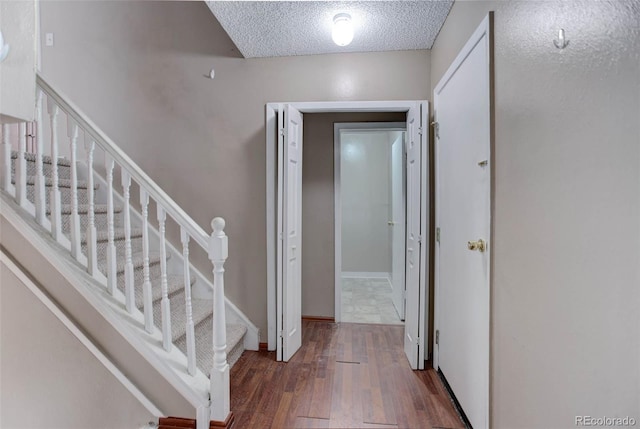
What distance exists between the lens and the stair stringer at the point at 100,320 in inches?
57.1

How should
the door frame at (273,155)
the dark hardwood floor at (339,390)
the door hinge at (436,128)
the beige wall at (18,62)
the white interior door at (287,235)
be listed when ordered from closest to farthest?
1. the beige wall at (18,62)
2. the dark hardwood floor at (339,390)
3. the door hinge at (436,128)
4. the white interior door at (287,235)
5. the door frame at (273,155)

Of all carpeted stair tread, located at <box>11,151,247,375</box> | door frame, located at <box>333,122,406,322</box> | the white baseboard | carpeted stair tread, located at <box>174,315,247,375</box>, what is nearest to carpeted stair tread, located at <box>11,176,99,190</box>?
carpeted stair tread, located at <box>11,151,247,375</box>

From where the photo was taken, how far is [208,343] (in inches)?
82.3

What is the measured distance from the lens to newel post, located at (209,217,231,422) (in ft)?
4.96

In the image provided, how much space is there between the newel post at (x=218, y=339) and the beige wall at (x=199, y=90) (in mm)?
1001

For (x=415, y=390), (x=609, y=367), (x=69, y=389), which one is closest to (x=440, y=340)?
(x=415, y=390)

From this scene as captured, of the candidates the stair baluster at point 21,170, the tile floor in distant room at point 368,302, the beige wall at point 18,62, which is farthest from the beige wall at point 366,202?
the beige wall at point 18,62

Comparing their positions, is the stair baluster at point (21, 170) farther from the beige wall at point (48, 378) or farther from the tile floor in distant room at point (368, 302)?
the tile floor in distant room at point (368, 302)

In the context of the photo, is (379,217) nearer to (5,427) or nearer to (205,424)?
(205,424)

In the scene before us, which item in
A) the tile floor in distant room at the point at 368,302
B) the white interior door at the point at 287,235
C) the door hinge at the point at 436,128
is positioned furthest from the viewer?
the tile floor in distant room at the point at 368,302

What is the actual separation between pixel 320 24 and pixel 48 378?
2607 millimetres

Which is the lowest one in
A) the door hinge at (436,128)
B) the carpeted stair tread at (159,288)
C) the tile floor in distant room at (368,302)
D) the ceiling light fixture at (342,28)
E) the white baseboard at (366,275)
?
the tile floor in distant room at (368,302)

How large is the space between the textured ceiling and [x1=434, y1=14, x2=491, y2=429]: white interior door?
464 millimetres

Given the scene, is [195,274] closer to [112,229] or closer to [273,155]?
[112,229]
